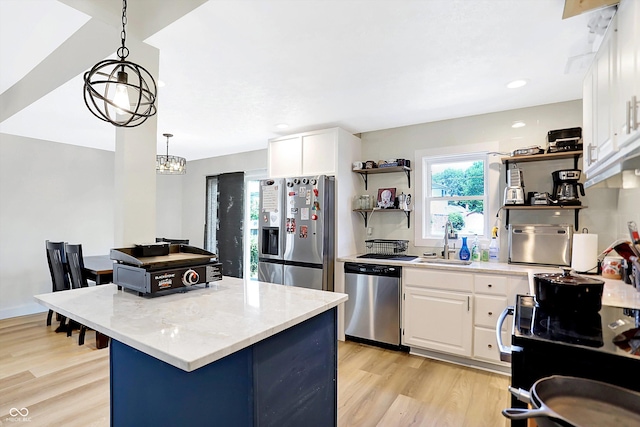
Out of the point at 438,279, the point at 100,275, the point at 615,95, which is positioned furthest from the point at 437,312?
the point at 100,275

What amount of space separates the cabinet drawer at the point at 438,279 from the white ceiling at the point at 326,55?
1559 millimetres

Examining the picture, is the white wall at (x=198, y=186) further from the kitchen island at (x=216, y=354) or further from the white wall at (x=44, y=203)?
the kitchen island at (x=216, y=354)

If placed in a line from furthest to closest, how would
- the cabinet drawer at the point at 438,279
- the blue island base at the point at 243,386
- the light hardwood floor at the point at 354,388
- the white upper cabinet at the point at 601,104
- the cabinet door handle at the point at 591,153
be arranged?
1. the cabinet drawer at the point at 438,279
2. the light hardwood floor at the point at 354,388
3. the cabinet door handle at the point at 591,153
4. the white upper cabinet at the point at 601,104
5. the blue island base at the point at 243,386

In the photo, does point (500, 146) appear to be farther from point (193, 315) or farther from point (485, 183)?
point (193, 315)

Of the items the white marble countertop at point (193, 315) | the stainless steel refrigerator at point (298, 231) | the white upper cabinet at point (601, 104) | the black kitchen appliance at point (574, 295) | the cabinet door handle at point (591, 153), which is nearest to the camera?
the white marble countertop at point (193, 315)

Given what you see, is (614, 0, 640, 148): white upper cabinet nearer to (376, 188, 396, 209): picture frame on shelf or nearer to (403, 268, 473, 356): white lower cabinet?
(403, 268, 473, 356): white lower cabinet

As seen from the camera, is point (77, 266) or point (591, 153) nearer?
point (591, 153)

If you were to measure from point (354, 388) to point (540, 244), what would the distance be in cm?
202

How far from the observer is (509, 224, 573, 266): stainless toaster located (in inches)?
106

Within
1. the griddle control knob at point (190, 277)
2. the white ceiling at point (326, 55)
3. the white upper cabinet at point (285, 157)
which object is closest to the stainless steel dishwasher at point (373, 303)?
the white upper cabinet at point (285, 157)

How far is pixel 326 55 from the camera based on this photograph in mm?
2088

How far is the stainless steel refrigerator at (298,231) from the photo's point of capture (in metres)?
3.33

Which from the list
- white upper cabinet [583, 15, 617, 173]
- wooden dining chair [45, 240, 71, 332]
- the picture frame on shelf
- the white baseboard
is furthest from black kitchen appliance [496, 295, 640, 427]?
the white baseboard

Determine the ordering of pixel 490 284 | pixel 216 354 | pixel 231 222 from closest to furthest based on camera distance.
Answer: pixel 216 354 → pixel 490 284 → pixel 231 222
